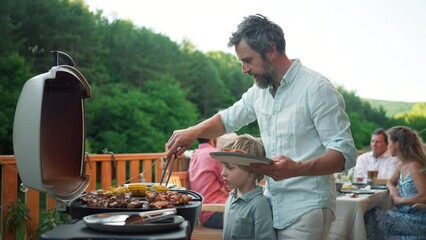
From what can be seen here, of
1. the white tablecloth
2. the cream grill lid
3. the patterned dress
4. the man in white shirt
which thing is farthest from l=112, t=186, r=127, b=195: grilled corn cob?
the man in white shirt

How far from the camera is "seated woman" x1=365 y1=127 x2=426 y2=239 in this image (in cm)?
406

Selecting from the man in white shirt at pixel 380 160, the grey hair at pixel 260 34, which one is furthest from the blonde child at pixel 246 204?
the man in white shirt at pixel 380 160

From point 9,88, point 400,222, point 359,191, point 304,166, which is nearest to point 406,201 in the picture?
point 400,222

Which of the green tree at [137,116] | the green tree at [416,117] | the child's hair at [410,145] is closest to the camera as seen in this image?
the child's hair at [410,145]

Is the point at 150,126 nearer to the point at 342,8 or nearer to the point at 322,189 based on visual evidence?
the point at 342,8

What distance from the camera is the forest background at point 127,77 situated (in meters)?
7.45

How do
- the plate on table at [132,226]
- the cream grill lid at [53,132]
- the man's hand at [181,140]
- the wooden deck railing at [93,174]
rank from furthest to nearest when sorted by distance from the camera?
the wooden deck railing at [93,174] → the man's hand at [181,140] → the cream grill lid at [53,132] → the plate on table at [132,226]

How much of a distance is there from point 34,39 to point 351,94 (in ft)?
16.8

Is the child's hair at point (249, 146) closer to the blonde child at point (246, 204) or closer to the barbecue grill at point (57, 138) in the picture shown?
the blonde child at point (246, 204)

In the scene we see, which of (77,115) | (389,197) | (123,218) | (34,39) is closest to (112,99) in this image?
(34,39)

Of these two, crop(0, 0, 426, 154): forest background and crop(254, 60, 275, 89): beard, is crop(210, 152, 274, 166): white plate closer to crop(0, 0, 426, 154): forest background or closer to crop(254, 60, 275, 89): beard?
crop(254, 60, 275, 89): beard

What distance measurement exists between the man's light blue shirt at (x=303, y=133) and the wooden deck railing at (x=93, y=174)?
6.69ft

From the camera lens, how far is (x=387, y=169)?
5.77 m

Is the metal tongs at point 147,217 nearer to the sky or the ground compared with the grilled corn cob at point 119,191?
nearer to the sky
